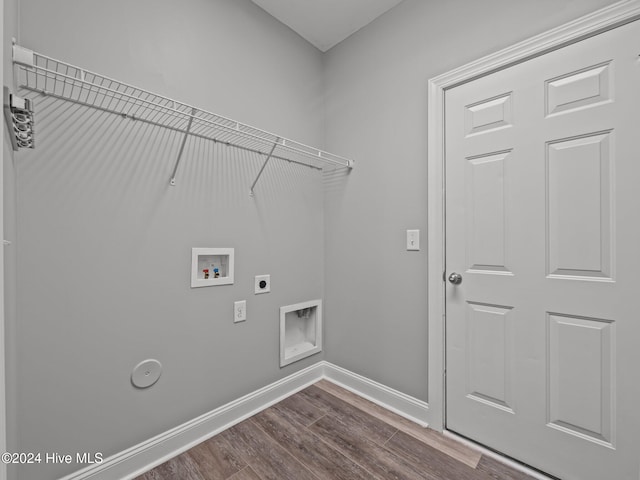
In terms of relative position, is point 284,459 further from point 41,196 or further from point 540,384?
point 41,196

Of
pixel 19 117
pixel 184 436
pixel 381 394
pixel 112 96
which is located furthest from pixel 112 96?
pixel 381 394

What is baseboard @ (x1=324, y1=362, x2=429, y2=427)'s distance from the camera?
1.72 meters

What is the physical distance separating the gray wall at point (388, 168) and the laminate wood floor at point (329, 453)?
0.29 meters

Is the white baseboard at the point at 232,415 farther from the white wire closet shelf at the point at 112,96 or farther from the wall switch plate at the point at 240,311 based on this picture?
the white wire closet shelf at the point at 112,96

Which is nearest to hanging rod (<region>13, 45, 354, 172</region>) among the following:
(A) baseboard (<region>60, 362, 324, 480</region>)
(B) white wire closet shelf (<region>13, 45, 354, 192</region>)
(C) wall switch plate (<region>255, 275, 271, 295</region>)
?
(B) white wire closet shelf (<region>13, 45, 354, 192</region>)

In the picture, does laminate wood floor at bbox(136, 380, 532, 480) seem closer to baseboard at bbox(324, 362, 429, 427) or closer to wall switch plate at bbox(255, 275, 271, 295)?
baseboard at bbox(324, 362, 429, 427)

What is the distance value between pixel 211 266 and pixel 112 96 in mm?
901

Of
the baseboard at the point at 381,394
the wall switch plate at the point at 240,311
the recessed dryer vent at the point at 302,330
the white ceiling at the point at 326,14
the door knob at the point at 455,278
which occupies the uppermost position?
the white ceiling at the point at 326,14

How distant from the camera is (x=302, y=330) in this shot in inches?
90.0

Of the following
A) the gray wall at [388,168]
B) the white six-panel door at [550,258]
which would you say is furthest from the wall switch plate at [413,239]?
the white six-panel door at [550,258]

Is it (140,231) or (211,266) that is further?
(211,266)

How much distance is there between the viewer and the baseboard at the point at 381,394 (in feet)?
5.64

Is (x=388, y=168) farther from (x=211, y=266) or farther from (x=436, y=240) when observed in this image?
(x=211, y=266)

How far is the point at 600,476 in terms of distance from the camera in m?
1.21
